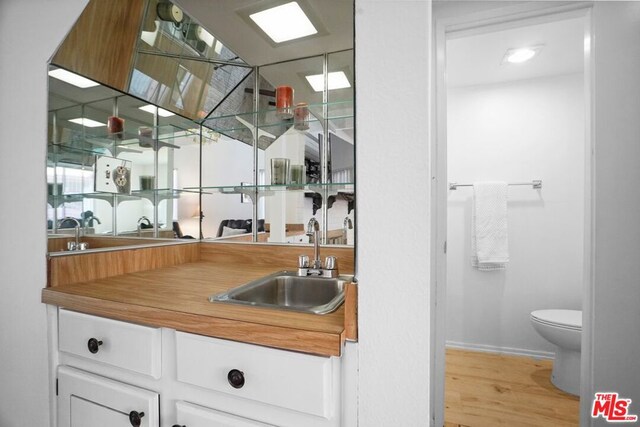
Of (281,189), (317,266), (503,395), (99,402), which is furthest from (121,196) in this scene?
(503,395)

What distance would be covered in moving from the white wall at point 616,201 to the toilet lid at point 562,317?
49 cm

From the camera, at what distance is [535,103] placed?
2436 mm

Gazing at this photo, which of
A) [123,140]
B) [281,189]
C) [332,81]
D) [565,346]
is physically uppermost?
[332,81]

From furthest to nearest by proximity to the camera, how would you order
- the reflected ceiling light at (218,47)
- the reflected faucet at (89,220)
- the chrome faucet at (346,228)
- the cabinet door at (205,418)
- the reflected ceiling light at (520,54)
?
the reflected ceiling light at (520,54) < the reflected ceiling light at (218,47) < the chrome faucet at (346,228) < the reflected faucet at (89,220) < the cabinet door at (205,418)

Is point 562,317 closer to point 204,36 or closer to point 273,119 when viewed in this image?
point 273,119

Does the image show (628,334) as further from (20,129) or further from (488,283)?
(20,129)

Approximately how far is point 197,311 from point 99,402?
451mm

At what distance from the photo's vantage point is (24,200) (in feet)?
3.64

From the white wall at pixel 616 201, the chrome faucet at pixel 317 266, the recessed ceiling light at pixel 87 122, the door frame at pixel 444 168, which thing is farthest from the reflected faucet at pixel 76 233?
the white wall at pixel 616 201

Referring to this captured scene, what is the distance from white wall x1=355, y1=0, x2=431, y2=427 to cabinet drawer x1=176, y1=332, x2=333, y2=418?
9 centimetres

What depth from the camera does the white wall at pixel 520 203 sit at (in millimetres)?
2355

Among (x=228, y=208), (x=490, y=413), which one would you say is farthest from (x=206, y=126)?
(x=490, y=413)

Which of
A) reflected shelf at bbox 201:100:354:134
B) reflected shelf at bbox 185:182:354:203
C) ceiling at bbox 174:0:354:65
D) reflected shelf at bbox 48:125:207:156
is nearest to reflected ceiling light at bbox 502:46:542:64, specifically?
ceiling at bbox 174:0:354:65

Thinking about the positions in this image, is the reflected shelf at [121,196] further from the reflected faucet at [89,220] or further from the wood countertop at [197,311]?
the wood countertop at [197,311]
